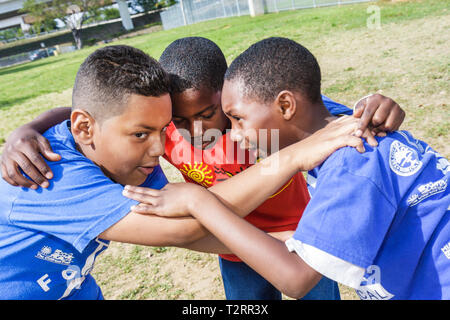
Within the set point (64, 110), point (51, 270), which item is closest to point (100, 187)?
point (51, 270)

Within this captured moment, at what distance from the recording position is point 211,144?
2348 mm

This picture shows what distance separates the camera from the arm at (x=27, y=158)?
163cm

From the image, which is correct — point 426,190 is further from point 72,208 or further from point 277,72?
point 72,208

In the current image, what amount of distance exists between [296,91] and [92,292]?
1570 millimetres

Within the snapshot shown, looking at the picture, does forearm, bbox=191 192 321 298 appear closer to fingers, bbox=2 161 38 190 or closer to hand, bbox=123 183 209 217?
hand, bbox=123 183 209 217

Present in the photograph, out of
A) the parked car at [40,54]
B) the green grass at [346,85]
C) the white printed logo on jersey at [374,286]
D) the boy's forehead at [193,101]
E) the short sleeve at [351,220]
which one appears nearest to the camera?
the short sleeve at [351,220]

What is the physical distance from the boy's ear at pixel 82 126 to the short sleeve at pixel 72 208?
243mm

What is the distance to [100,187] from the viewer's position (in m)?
1.64

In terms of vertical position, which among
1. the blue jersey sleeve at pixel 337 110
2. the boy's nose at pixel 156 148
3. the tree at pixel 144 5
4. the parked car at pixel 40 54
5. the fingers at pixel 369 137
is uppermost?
the tree at pixel 144 5

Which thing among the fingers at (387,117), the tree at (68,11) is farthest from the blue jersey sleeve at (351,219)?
the tree at (68,11)

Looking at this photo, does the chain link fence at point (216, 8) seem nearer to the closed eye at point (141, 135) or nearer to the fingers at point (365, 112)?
the fingers at point (365, 112)

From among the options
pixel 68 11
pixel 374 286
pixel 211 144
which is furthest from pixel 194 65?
pixel 68 11

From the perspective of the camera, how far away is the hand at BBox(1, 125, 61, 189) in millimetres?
1625

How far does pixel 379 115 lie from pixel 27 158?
60.2 inches
